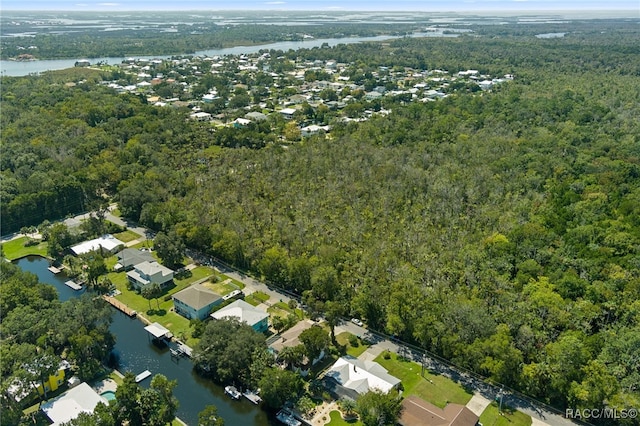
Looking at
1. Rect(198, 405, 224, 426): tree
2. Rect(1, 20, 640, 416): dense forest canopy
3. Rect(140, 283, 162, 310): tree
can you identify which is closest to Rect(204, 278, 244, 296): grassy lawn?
Rect(1, 20, 640, 416): dense forest canopy

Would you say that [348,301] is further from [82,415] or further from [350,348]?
[82,415]

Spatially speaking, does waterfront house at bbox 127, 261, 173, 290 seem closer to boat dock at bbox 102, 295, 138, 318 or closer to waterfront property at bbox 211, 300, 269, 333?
boat dock at bbox 102, 295, 138, 318

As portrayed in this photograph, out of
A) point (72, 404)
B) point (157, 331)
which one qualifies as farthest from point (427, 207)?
point (72, 404)

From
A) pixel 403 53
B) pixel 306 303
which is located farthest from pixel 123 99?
pixel 403 53

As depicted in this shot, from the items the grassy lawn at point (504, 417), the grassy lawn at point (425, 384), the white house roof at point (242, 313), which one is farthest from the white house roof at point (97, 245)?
the grassy lawn at point (504, 417)

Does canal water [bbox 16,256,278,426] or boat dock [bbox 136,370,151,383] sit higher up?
boat dock [bbox 136,370,151,383]

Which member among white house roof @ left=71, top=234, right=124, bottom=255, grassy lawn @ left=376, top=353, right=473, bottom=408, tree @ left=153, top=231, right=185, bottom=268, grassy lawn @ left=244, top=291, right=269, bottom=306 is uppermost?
tree @ left=153, top=231, right=185, bottom=268
